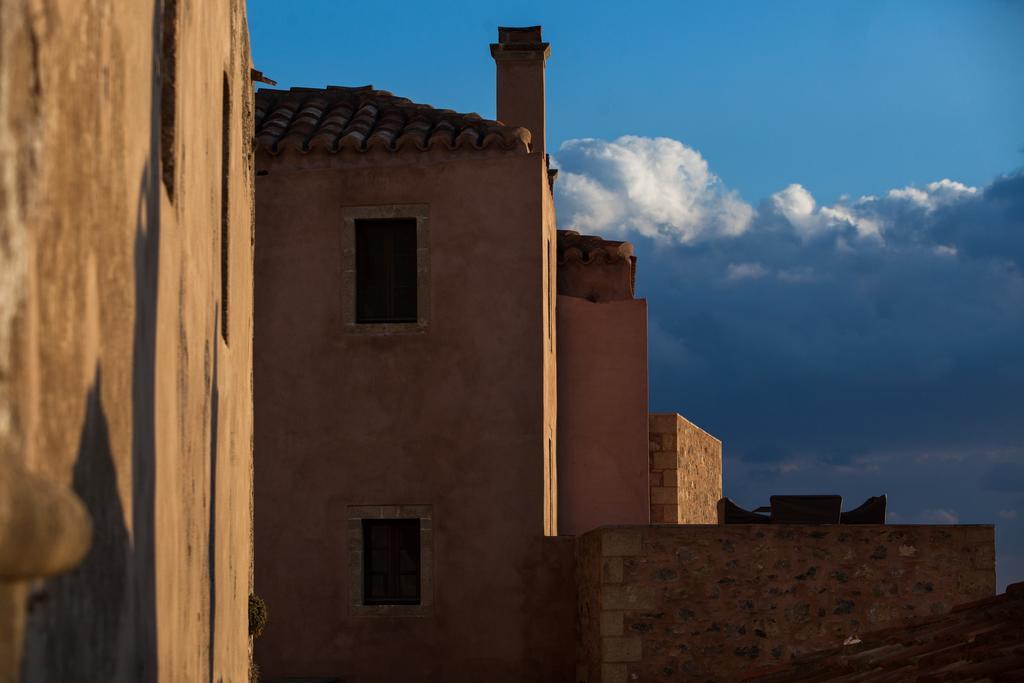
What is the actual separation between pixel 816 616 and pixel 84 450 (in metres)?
12.0

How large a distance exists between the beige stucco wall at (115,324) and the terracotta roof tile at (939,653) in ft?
11.1

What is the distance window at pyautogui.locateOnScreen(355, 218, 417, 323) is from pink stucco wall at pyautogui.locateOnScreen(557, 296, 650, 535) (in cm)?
331

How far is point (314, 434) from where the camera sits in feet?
54.7

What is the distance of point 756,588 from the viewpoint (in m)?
14.6

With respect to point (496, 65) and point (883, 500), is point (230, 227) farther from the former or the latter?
point (496, 65)

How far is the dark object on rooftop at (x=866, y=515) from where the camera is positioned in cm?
1542

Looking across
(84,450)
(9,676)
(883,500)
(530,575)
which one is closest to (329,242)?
(530,575)

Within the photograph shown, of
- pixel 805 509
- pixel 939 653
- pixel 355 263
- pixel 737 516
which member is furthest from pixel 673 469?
pixel 939 653

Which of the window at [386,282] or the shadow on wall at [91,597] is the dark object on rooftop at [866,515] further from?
the shadow on wall at [91,597]

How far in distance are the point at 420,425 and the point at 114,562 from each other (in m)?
12.3

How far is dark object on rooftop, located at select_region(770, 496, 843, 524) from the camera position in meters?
15.3

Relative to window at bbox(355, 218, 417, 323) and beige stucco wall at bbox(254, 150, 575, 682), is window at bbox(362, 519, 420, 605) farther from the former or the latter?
window at bbox(355, 218, 417, 323)

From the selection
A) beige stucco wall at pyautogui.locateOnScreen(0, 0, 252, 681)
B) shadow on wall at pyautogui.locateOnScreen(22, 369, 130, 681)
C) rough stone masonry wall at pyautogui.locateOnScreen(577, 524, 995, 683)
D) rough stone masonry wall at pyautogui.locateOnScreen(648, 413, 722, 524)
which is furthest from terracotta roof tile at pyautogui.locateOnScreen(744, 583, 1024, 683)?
rough stone masonry wall at pyautogui.locateOnScreen(648, 413, 722, 524)

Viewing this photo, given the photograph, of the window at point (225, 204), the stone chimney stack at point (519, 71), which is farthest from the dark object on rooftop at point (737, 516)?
the window at point (225, 204)
